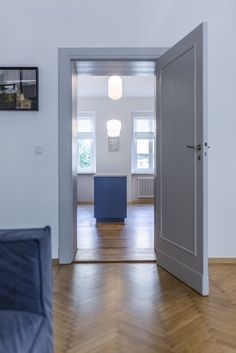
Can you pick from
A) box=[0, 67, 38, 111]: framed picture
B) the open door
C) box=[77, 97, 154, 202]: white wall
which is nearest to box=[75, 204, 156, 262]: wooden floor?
the open door

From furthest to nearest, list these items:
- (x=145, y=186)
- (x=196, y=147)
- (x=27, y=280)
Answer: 1. (x=145, y=186)
2. (x=196, y=147)
3. (x=27, y=280)

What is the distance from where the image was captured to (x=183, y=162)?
2.70 m

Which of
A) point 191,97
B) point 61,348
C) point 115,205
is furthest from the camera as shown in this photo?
point 115,205

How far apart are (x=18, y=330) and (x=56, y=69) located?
105 inches

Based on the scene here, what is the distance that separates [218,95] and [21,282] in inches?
104

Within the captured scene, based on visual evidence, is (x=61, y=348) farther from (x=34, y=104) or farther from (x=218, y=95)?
(x=218, y=95)

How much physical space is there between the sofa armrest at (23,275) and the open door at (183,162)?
153 centimetres

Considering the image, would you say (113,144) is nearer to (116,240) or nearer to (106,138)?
(106,138)

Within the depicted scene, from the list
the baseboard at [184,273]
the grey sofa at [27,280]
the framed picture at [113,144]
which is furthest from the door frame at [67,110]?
the framed picture at [113,144]

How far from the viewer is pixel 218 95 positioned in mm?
3129

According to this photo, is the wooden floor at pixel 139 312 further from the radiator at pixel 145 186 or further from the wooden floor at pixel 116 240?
the radiator at pixel 145 186

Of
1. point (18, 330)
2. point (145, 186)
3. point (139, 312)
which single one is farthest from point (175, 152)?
point (145, 186)

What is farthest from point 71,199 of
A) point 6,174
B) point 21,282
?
point 21,282

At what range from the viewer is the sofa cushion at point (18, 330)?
96 cm
